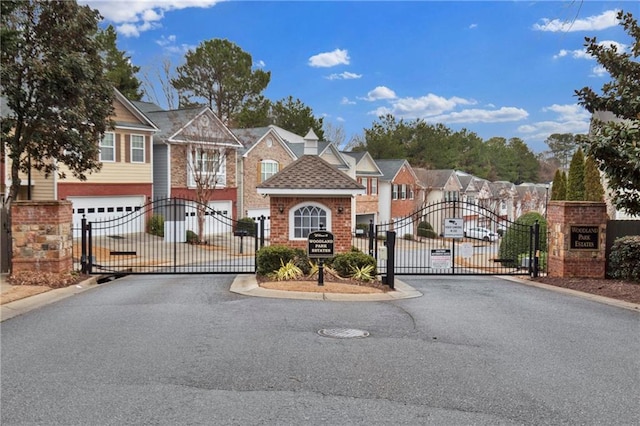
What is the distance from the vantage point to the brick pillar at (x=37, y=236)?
1404cm

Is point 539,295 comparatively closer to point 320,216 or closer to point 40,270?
point 320,216

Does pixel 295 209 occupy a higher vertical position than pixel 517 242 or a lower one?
higher

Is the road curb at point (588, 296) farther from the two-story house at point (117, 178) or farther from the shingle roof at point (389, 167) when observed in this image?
the shingle roof at point (389, 167)

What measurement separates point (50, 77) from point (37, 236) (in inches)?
166

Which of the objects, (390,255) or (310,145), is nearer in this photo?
(390,255)

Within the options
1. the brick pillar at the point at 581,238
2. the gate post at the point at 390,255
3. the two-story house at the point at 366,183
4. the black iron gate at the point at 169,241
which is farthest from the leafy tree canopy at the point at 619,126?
the two-story house at the point at 366,183

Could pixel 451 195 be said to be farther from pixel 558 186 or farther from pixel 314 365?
pixel 314 365

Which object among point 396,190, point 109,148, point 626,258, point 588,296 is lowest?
point 588,296

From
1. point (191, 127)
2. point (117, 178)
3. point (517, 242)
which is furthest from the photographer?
point (191, 127)

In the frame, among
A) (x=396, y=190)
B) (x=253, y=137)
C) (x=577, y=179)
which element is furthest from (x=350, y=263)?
(x=396, y=190)

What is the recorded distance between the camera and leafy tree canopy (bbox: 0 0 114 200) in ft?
48.6

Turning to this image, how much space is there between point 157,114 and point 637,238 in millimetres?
27891

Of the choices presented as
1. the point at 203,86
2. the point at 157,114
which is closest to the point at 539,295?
the point at 157,114

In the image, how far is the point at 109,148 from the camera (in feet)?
96.3
